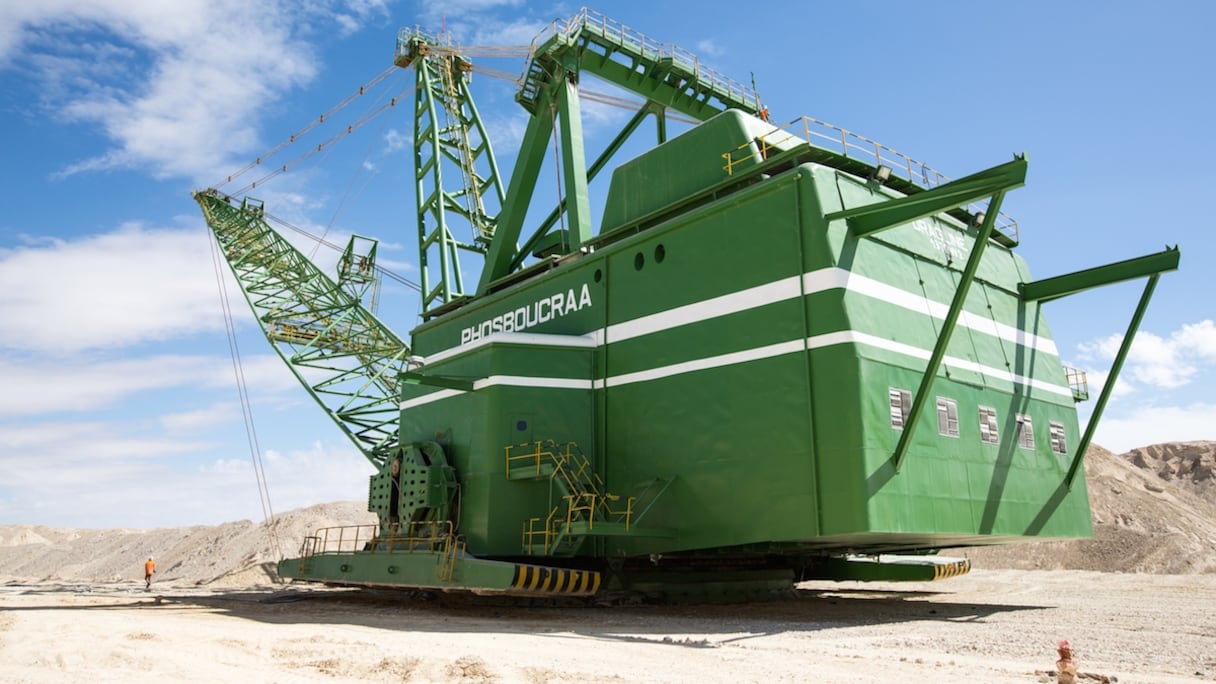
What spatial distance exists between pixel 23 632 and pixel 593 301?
388 inches

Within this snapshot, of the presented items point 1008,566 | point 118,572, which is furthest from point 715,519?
point 118,572

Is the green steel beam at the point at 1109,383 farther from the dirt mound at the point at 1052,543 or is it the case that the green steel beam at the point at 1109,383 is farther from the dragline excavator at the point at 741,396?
the dirt mound at the point at 1052,543

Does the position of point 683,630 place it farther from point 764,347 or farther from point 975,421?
point 975,421

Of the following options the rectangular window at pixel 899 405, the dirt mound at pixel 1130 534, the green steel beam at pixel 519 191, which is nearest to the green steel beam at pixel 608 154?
the green steel beam at pixel 519 191

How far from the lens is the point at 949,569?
17.5 metres

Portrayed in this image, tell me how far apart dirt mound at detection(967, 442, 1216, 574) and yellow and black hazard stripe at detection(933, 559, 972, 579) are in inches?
353

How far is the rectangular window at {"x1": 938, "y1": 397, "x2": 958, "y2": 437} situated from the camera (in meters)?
12.7

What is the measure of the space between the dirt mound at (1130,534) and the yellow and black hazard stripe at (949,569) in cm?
897

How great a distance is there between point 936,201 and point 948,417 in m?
3.37

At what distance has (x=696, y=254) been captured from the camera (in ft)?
45.6

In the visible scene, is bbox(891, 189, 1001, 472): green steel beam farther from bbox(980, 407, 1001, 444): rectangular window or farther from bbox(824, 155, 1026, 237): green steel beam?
bbox(980, 407, 1001, 444): rectangular window

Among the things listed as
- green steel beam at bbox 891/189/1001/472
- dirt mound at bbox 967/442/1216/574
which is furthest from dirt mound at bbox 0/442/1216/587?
green steel beam at bbox 891/189/1001/472

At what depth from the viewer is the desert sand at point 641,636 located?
286 inches

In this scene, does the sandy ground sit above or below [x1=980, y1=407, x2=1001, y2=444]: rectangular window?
below
